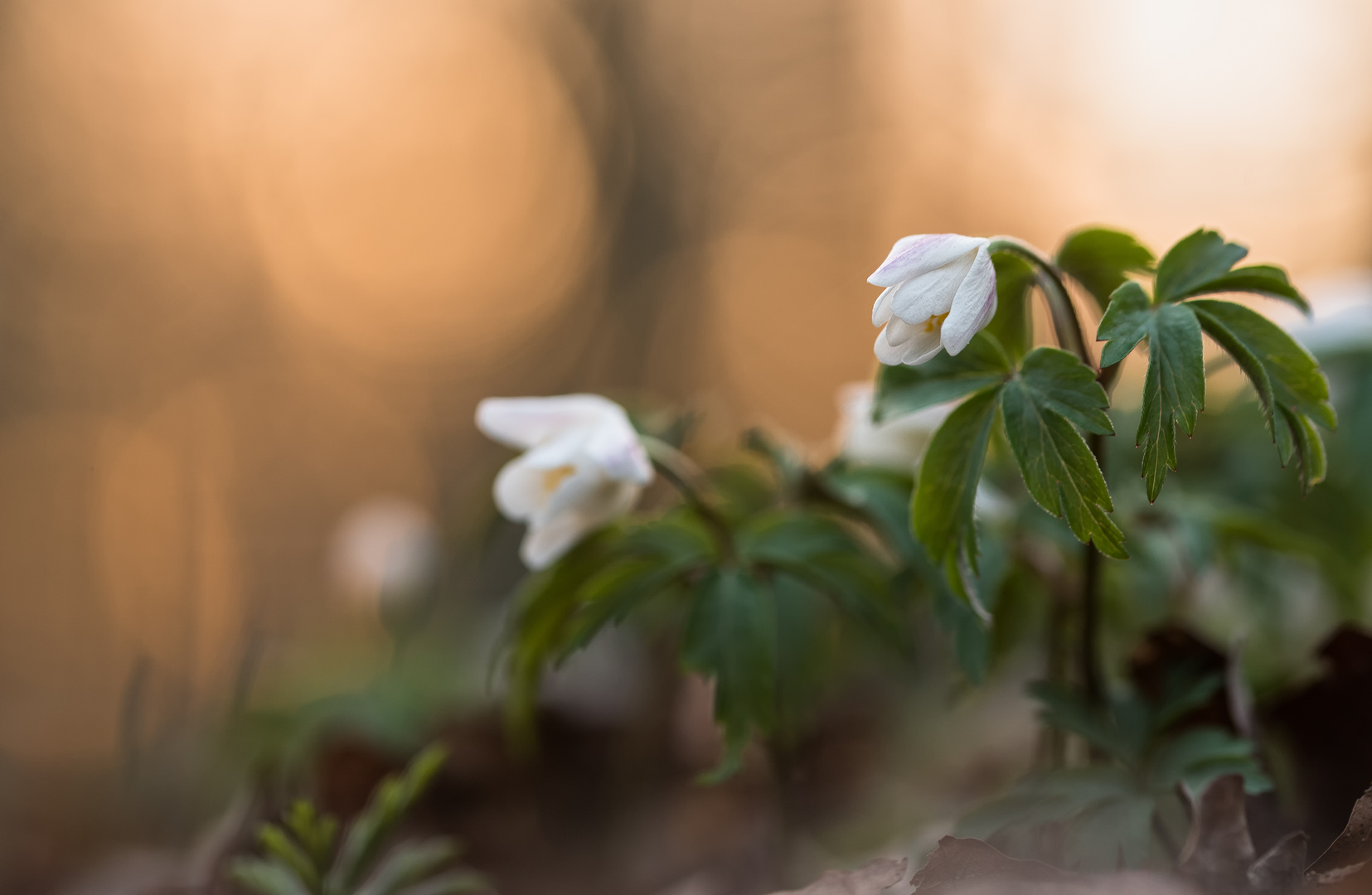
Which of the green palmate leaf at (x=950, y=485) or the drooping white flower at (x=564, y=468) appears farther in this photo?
the drooping white flower at (x=564, y=468)

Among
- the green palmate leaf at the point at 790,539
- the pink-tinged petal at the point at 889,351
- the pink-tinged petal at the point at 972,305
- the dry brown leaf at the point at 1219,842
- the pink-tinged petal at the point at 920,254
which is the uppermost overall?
the pink-tinged petal at the point at 920,254

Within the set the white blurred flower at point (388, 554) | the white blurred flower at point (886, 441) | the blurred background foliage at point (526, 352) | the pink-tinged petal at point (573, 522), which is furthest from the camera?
the white blurred flower at point (388, 554)

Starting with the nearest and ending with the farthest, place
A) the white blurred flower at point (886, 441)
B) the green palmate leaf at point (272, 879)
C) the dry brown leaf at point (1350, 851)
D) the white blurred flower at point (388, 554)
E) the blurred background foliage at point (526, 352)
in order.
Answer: the dry brown leaf at point (1350, 851), the green palmate leaf at point (272, 879), the white blurred flower at point (886, 441), the blurred background foliage at point (526, 352), the white blurred flower at point (388, 554)

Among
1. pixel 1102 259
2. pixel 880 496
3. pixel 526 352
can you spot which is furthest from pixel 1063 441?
pixel 526 352

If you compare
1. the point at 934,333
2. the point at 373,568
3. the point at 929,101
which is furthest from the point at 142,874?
the point at 929,101

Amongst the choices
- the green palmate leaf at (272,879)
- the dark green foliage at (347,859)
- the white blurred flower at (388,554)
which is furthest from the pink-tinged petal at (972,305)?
the white blurred flower at (388,554)

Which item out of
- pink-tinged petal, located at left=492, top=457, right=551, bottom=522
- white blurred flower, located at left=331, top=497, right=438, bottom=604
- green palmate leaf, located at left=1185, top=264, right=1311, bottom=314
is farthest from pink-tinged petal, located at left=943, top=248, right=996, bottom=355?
white blurred flower, located at left=331, top=497, right=438, bottom=604

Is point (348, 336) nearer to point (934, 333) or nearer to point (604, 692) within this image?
point (604, 692)

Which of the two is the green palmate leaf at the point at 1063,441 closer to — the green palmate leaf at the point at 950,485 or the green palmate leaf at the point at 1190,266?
the green palmate leaf at the point at 950,485
